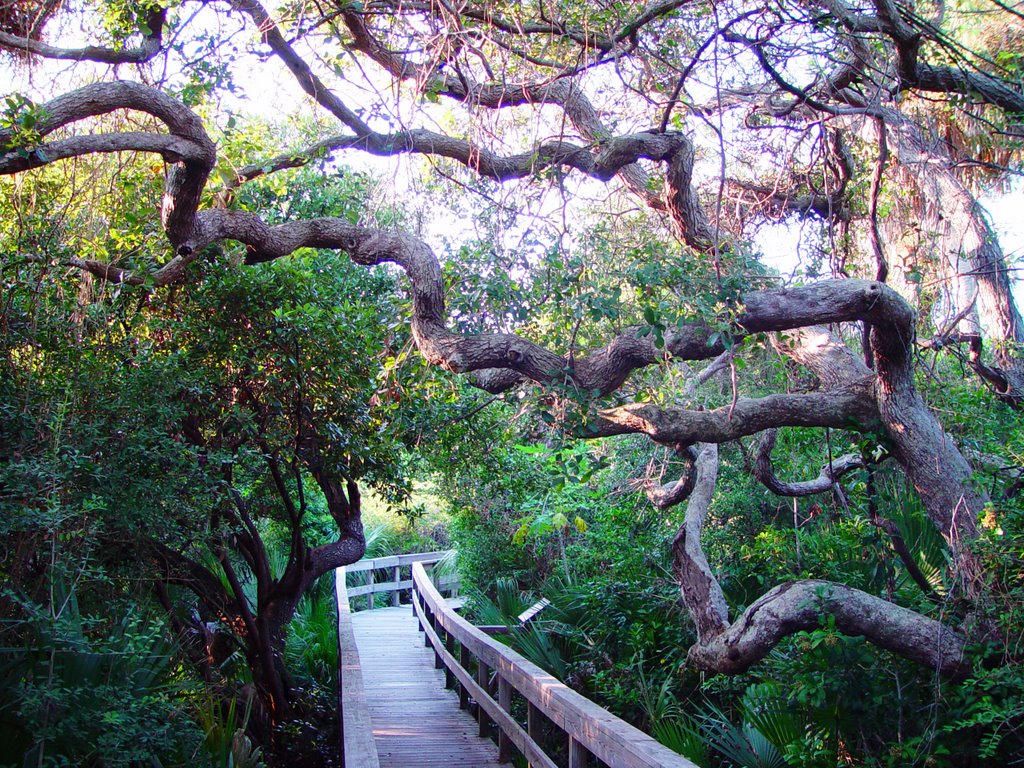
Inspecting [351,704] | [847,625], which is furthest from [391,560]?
[847,625]

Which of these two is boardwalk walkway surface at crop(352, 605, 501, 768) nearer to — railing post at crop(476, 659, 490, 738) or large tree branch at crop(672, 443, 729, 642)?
railing post at crop(476, 659, 490, 738)

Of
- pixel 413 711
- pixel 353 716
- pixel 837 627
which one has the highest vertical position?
pixel 837 627

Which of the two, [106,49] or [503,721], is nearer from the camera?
[106,49]

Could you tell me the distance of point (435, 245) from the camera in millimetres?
8219

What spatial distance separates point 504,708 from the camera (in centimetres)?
640

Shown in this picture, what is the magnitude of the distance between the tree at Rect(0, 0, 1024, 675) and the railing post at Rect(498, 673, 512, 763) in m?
1.51

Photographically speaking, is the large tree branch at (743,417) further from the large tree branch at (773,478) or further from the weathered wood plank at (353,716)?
the weathered wood plank at (353,716)

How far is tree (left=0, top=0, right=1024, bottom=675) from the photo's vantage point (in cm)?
504

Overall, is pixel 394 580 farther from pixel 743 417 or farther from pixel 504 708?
pixel 743 417

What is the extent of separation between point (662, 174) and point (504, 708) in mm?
4467

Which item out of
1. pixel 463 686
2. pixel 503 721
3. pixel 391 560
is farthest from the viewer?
pixel 391 560

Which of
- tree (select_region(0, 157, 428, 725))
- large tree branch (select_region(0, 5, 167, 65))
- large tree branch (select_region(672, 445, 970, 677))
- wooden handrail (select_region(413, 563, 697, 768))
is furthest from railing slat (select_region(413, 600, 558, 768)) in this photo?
large tree branch (select_region(0, 5, 167, 65))

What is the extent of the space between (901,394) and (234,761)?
16.5ft

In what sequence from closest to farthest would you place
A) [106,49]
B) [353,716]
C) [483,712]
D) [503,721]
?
[353,716] < [106,49] < [503,721] < [483,712]
